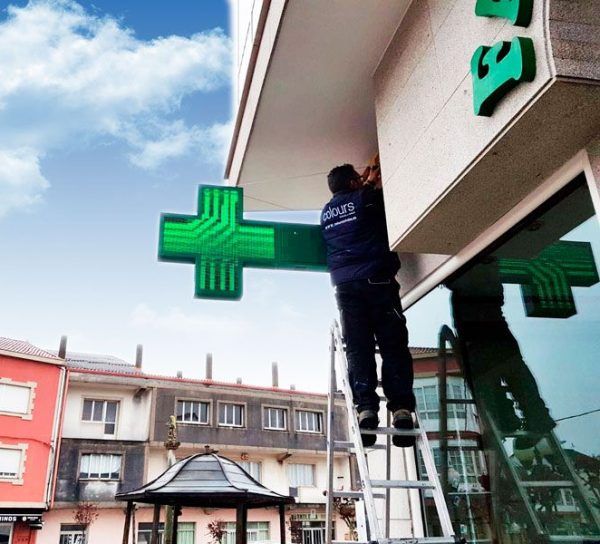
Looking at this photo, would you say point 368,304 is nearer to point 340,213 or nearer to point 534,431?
point 340,213

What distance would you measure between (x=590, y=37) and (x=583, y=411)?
177cm

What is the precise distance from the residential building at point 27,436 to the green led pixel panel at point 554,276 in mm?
24588

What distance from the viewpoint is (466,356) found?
4.07 meters

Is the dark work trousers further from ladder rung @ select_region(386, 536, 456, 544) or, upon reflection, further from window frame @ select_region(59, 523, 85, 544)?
window frame @ select_region(59, 523, 85, 544)

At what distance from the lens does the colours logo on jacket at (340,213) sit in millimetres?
4406

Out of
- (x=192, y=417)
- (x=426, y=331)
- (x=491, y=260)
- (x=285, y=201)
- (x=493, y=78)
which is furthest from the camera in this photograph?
(x=192, y=417)

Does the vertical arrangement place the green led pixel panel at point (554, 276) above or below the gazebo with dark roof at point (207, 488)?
above

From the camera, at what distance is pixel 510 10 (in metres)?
2.48

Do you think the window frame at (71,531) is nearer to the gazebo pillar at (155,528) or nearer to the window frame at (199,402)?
the window frame at (199,402)

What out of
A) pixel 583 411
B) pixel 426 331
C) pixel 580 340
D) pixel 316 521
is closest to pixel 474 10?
pixel 580 340

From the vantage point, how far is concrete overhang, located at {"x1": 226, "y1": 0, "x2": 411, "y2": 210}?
152 inches

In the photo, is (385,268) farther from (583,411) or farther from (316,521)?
(316,521)

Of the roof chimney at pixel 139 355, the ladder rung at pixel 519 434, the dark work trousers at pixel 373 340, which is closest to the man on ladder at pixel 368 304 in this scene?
the dark work trousers at pixel 373 340

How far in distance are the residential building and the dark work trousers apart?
2347cm
